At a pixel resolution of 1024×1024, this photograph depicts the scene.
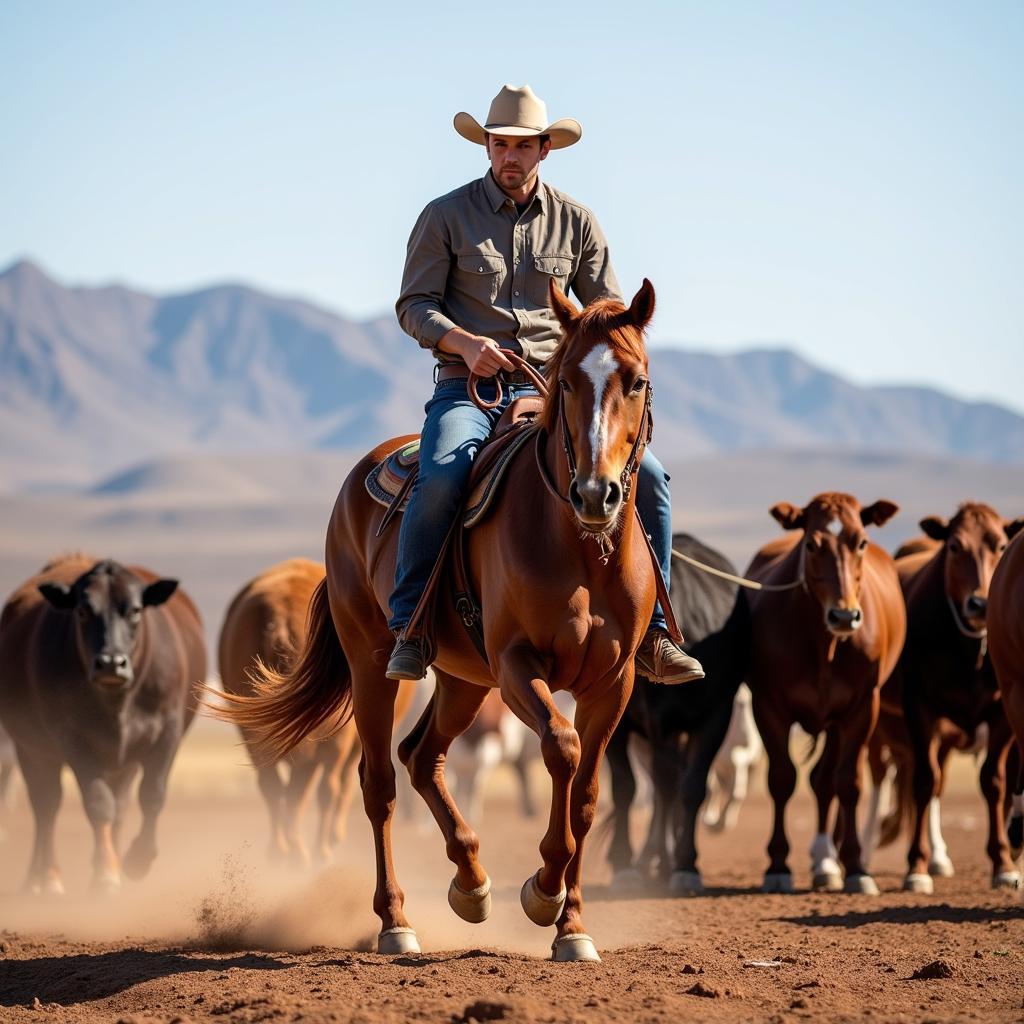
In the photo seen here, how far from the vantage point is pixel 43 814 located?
13.2m

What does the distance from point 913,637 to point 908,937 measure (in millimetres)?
4487

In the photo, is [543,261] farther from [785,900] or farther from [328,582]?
[785,900]

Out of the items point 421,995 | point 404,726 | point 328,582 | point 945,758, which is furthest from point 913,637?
point 404,726

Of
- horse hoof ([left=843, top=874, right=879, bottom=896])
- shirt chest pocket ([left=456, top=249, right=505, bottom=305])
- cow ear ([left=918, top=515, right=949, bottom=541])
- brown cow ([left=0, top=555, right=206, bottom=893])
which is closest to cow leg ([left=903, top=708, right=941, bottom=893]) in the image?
horse hoof ([left=843, top=874, right=879, bottom=896])

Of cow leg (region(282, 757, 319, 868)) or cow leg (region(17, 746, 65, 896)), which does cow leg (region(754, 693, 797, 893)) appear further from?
cow leg (region(17, 746, 65, 896))

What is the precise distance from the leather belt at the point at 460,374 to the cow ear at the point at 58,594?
192 inches

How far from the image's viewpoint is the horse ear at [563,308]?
23.9 feet

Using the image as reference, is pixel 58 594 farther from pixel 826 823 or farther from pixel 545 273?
pixel 826 823

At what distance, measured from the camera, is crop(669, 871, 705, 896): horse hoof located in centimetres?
1237

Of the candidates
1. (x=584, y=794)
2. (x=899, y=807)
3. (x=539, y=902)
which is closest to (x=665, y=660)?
(x=584, y=794)

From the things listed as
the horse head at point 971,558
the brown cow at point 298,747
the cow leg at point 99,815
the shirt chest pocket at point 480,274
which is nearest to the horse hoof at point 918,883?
the horse head at point 971,558

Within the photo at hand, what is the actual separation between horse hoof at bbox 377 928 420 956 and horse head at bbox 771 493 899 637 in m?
4.49

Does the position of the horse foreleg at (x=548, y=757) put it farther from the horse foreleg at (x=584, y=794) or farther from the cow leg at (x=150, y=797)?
the cow leg at (x=150, y=797)

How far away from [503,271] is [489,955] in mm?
3238
